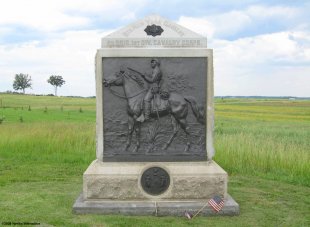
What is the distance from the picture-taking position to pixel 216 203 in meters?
7.56

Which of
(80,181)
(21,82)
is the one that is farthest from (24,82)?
(80,181)

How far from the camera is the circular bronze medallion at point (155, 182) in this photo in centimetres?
789

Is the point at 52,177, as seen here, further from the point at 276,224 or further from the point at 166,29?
the point at 276,224

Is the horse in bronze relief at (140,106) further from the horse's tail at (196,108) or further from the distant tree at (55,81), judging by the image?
the distant tree at (55,81)

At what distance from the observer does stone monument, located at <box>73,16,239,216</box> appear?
7.88 metres

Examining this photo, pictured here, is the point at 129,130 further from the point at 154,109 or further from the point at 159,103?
the point at 159,103

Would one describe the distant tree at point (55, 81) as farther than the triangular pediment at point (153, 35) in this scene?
Yes

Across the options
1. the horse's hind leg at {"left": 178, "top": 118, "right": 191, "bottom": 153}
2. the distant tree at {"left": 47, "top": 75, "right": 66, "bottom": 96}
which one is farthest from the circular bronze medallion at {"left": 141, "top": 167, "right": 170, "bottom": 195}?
the distant tree at {"left": 47, "top": 75, "right": 66, "bottom": 96}

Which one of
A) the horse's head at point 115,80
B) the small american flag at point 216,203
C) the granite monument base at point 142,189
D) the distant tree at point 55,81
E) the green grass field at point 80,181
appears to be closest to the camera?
the green grass field at point 80,181

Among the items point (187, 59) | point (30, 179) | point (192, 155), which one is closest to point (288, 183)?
point (192, 155)

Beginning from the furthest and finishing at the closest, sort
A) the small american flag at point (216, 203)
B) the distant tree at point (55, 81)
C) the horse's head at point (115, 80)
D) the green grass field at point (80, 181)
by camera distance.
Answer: the distant tree at point (55, 81), the horse's head at point (115, 80), the small american flag at point (216, 203), the green grass field at point (80, 181)

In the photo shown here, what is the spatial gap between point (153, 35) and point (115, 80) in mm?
1001

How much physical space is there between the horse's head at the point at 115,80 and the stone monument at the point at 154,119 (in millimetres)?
17

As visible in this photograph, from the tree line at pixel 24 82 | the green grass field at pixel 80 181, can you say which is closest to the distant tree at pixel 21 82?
the tree line at pixel 24 82
